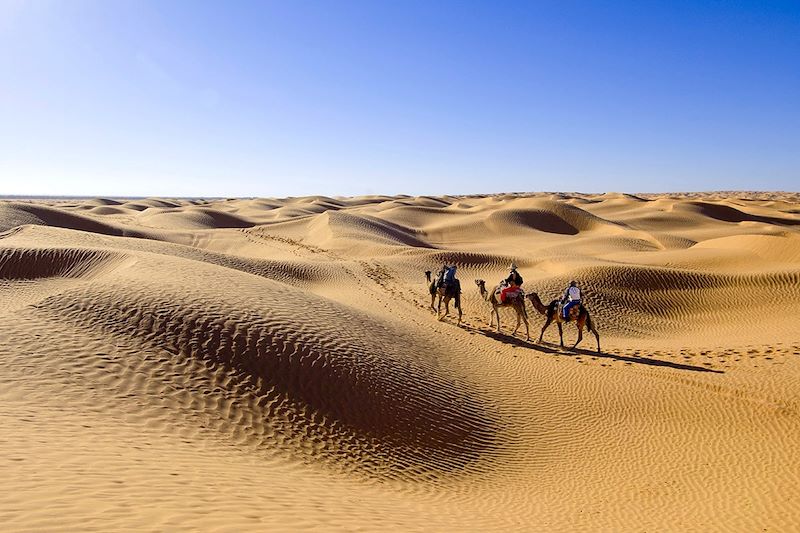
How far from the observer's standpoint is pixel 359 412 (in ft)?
29.3

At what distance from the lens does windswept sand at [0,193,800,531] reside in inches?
212

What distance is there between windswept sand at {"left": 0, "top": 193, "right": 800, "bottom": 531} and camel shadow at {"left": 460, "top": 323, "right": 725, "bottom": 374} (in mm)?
109

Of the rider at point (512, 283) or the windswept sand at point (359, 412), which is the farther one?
the rider at point (512, 283)

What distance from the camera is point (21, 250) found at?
16688mm

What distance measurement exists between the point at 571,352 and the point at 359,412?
24.0ft

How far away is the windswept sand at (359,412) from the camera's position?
5.38 m

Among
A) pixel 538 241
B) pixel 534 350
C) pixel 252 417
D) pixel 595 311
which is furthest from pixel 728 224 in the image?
pixel 252 417

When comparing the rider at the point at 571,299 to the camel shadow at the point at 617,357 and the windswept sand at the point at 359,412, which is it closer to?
the camel shadow at the point at 617,357

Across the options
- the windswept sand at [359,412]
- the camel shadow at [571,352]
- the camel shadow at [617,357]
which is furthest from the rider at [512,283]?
the camel shadow at [617,357]

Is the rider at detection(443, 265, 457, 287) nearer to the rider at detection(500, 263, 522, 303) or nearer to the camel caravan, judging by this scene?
the camel caravan

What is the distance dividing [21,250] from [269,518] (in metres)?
16.7

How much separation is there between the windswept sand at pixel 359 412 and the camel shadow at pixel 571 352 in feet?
0.36

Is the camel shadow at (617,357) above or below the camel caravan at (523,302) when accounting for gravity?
below

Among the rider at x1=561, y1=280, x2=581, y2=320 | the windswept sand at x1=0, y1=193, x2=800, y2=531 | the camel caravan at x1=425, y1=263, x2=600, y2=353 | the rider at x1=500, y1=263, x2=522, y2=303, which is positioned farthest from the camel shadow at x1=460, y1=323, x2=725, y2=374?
the rider at x1=500, y1=263, x2=522, y2=303
